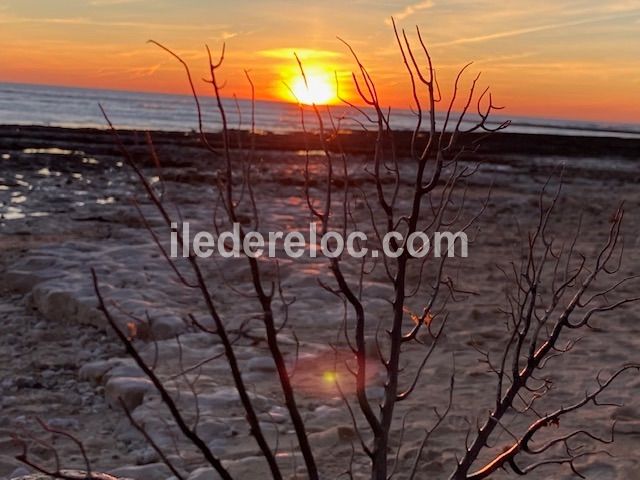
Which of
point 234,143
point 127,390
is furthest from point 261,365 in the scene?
point 234,143

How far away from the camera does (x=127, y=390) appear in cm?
488

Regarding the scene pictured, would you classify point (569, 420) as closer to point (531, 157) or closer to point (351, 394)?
point (351, 394)

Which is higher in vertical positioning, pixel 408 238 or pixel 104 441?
pixel 408 238

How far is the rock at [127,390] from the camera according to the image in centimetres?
482

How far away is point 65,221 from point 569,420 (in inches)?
332

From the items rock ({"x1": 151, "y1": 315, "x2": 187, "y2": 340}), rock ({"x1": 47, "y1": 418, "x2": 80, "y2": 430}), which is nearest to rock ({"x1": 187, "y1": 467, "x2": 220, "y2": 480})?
rock ({"x1": 47, "y1": 418, "x2": 80, "y2": 430})

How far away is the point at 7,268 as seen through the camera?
774 centimetres

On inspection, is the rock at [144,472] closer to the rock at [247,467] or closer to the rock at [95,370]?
the rock at [247,467]

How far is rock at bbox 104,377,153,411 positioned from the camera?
482cm

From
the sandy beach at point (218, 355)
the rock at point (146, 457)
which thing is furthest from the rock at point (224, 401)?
the rock at point (146, 457)

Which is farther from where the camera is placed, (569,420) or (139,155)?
(139,155)

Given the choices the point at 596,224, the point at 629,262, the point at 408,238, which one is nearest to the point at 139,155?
the point at 596,224

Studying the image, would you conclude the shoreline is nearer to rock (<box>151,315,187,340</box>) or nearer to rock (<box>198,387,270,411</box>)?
rock (<box>151,315,187,340</box>)

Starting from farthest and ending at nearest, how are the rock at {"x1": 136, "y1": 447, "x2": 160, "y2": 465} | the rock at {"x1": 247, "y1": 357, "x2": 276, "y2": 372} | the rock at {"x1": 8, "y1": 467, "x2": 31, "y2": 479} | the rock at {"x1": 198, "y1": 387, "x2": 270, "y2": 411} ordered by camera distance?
the rock at {"x1": 247, "y1": 357, "x2": 276, "y2": 372} < the rock at {"x1": 198, "y1": 387, "x2": 270, "y2": 411} < the rock at {"x1": 136, "y1": 447, "x2": 160, "y2": 465} < the rock at {"x1": 8, "y1": 467, "x2": 31, "y2": 479}
